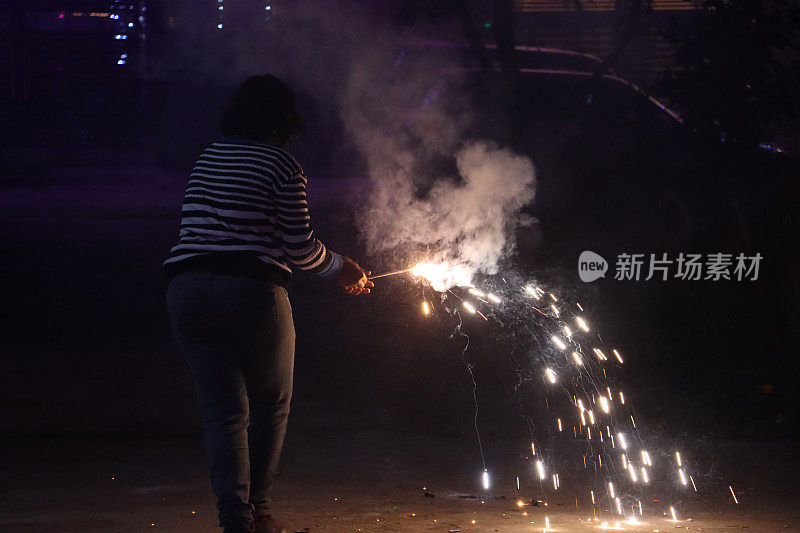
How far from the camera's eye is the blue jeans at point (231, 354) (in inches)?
121

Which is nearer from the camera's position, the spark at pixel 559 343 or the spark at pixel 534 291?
the spark at pixel 559 343

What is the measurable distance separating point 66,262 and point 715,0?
6.73m

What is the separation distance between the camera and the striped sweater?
10.2 feet

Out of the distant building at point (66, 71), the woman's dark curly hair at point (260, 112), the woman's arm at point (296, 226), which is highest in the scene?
the distant building at point (66, 71)

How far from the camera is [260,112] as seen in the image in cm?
327

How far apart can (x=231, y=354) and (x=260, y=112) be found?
0.83 metres

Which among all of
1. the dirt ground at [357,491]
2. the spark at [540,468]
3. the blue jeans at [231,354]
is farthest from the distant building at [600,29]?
the blue jeans at [231,354]

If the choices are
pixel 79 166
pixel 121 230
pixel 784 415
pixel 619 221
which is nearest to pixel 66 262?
pixel 121 230

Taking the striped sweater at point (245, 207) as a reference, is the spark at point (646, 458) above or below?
below

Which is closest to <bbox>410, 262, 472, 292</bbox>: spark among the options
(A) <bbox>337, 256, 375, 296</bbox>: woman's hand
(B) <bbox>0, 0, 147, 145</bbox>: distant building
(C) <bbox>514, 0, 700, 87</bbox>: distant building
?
(A) <bbox>337, 256, 375, 296</bbox>: woman's hand

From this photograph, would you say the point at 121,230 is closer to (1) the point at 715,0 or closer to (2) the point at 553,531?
(1) the point at 715,0

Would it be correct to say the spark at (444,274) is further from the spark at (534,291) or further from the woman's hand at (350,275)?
the spark at (534,291)

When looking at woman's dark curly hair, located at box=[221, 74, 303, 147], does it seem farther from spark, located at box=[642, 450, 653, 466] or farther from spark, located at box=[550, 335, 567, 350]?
spark, located at box=[550, 335, 567, 350]

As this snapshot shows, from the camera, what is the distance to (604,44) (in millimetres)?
7668
